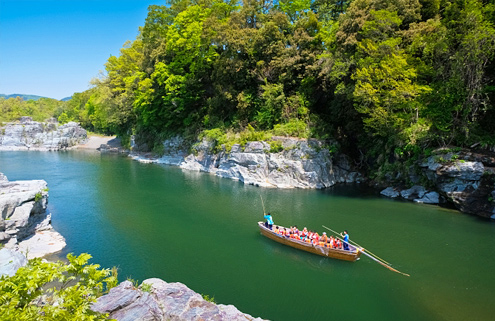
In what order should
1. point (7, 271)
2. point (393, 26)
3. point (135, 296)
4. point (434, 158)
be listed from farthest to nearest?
1. point (393, 26)
2. point (434, 158)
3. point (7, 271)
4. point (135, 296)

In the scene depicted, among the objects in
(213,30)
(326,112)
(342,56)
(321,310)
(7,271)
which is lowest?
(321,310)

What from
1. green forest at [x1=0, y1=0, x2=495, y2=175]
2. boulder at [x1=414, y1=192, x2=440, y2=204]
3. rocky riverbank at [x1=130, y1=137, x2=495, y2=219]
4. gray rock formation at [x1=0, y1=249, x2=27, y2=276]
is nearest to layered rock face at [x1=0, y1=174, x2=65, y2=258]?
gray rock formation at [x1=0, y1=249, x2=27, y2=276]

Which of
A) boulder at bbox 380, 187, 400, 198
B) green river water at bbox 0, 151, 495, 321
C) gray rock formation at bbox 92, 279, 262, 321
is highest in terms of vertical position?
boulder at bbox 380, 187, 400, 198

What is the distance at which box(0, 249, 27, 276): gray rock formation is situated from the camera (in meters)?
10.5

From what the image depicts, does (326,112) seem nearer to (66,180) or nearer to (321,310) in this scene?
(321,310)

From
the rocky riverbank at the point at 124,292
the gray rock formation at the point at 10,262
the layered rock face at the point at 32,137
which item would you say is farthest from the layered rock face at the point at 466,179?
the layered rock face at the point at 32,137

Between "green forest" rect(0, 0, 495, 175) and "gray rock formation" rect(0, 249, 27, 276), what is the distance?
27.3m

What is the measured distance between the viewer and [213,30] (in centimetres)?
4122

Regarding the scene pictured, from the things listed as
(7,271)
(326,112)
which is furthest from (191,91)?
(7,271)

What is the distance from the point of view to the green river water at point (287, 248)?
1341 cm

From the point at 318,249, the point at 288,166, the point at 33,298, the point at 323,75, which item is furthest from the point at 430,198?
the point at 33,298

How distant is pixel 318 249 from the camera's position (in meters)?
17.5

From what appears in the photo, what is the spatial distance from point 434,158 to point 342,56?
1334 centimetres

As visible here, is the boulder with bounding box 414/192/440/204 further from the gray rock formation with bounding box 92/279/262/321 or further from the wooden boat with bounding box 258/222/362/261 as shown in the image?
the gray rock formation with bounding box 92/279/262/321
